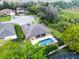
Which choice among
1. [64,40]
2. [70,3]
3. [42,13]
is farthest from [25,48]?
[70,3]

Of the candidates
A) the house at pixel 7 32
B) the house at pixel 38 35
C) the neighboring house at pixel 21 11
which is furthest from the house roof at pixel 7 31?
the neighboring house at pixel 21 11

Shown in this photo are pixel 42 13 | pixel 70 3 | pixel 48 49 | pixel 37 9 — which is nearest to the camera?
pixel 48 49

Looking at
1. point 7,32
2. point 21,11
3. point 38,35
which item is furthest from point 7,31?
point 21,11

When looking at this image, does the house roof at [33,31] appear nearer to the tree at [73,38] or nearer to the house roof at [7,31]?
the house roof at [7,31]

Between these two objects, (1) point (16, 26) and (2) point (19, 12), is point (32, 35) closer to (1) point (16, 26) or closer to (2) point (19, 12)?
(1) point (16, 26)

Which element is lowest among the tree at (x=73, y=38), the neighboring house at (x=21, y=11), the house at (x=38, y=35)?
the neighboring house at (x=21, y=11)

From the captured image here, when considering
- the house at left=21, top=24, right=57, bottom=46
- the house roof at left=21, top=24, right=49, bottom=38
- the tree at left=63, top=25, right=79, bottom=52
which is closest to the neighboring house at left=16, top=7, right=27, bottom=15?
the house roof at left=21, top=24, right=49, bottom=38

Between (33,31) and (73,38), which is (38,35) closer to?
(33,31)

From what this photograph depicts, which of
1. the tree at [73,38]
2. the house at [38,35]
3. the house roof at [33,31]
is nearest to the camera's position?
the tree at [73,38]

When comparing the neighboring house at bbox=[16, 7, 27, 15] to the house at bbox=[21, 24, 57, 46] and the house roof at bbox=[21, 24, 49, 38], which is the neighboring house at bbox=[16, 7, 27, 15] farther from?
the house at bbox=[21, 24, 57, 46]
